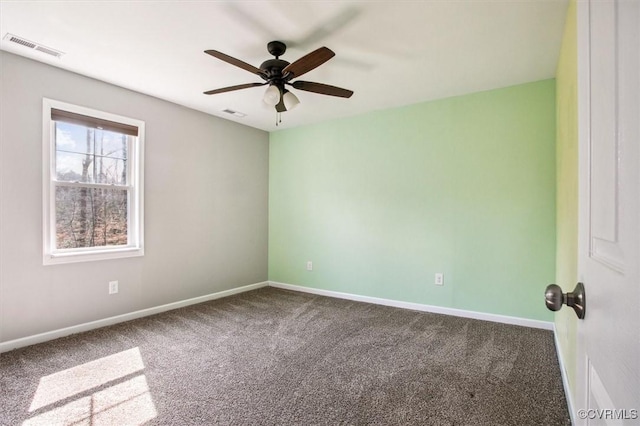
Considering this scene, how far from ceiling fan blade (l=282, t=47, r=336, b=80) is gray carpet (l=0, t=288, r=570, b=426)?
2203 mm

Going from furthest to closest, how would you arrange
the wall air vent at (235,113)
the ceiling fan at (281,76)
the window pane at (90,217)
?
the wall air vent at (235,113) < the window pane at (90,217) < the ceiling fan at (281,76)

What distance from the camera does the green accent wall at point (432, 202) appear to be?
328 centimetres

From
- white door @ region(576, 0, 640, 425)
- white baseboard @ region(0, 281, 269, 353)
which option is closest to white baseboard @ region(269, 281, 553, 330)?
white baseboard @ region(0, 281, 269, 353)

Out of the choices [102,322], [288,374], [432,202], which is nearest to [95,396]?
[288,374]

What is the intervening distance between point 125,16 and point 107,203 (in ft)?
6.47

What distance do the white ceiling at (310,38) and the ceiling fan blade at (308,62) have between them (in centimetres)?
28

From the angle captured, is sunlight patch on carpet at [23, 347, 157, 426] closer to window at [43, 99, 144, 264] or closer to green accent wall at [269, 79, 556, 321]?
window at [43, 99, 144, 264]

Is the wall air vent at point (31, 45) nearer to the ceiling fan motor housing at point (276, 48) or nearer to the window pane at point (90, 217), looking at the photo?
the window pane at point (90, 217)

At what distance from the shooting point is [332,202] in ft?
15.1

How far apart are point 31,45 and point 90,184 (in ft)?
4.12

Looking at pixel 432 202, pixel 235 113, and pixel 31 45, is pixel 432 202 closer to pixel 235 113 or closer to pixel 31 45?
pixel 235 113

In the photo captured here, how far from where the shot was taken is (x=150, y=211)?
3691mm

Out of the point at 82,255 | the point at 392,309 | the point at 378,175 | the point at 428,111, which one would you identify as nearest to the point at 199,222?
the point at 82,255

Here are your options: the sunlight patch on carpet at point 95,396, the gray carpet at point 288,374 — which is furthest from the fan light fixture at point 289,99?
the sunlight patch on carpet at point 95,396
